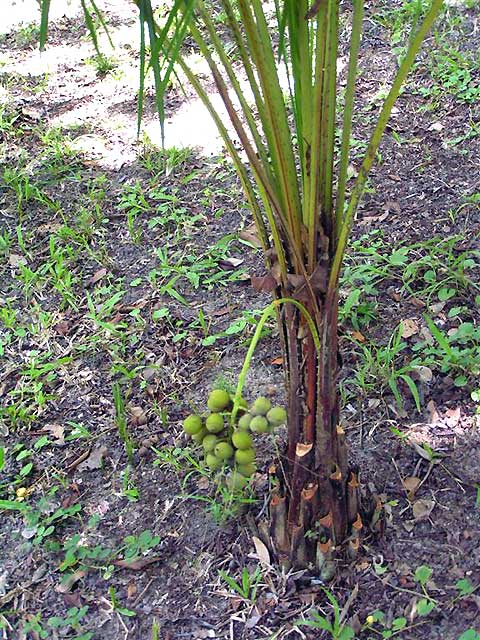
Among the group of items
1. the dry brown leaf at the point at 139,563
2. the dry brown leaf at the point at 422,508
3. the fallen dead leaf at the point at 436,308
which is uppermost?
the fallen dead leaf at the point at 436,308

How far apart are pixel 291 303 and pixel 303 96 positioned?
0.39 metres

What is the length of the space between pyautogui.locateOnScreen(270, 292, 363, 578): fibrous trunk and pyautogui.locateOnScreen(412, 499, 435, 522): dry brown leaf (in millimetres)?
209

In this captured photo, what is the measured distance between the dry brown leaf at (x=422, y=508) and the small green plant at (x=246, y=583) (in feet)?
1.43

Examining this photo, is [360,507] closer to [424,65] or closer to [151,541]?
[151,541]

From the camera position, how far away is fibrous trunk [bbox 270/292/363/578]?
4.85 ft

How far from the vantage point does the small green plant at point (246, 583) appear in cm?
181

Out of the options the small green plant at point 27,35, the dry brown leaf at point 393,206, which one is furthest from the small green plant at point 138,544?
the small green plant at point 27,35

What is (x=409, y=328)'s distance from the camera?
2467 mm

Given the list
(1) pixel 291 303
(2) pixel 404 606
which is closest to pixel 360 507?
(2) pixel 404 606

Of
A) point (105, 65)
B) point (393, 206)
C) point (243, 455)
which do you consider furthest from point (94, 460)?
point (105, 65)

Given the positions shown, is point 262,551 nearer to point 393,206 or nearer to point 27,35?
point 393,206

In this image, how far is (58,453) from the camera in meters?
2.33

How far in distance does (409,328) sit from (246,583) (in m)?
1.06

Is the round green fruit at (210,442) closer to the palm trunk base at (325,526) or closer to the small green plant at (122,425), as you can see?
the palm trunk base at (325,526)
